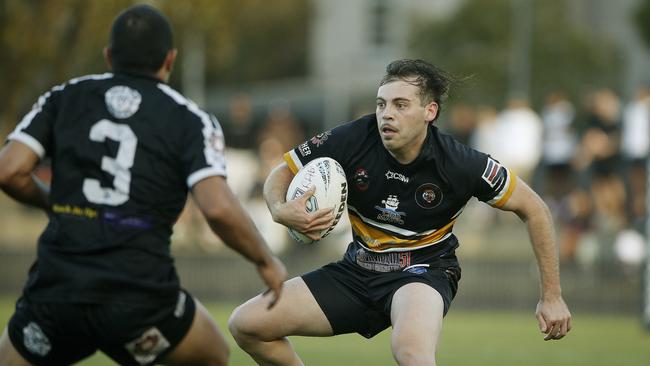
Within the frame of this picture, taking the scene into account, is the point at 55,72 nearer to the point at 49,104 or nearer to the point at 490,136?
the point at 490,136

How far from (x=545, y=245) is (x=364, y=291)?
108 centimetres

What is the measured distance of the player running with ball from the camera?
282 inches

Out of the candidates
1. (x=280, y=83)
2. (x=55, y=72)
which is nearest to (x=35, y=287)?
(x=55, y=72)

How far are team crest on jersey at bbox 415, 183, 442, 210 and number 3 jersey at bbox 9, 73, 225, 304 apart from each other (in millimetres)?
1844

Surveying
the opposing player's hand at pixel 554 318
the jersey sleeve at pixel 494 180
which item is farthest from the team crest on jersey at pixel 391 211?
the opposing player's hand at pixel 554 318

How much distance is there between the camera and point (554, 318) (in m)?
7.09

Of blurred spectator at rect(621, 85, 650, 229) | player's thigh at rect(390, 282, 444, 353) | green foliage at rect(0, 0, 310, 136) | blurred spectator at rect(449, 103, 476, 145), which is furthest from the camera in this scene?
blurred spectator at rect(449, 103, 476, 145)

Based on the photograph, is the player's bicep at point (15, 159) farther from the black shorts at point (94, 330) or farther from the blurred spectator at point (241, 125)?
the blurred spectator at point (241, 125)

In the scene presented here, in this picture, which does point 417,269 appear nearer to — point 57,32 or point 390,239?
point 390,239

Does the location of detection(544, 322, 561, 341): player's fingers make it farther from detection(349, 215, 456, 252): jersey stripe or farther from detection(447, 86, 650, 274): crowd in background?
detection(447, 86, 650, 274): crowd in background

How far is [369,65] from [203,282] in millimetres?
35400

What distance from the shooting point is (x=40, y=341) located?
5.70m

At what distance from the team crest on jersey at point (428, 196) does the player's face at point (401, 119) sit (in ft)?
0.62

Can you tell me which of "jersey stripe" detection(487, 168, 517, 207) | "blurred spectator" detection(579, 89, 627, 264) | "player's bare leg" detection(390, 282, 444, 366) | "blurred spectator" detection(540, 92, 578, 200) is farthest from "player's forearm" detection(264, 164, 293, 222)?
"blurred spectator" detection(540, 92, 578, 200)
